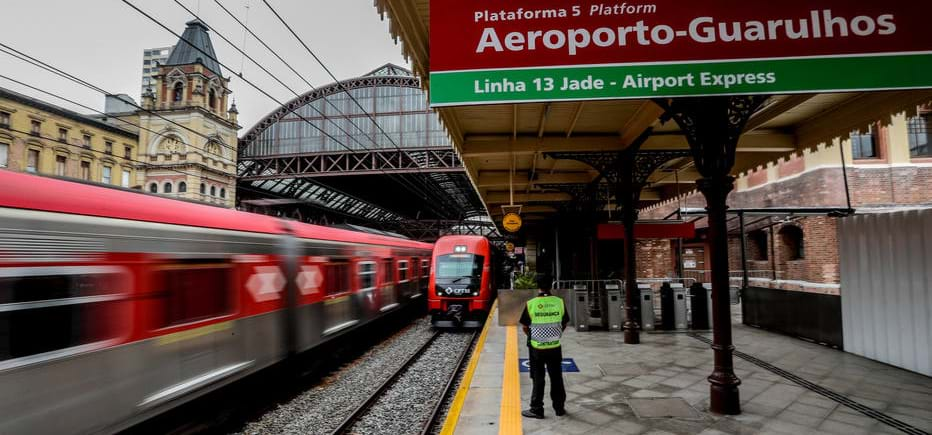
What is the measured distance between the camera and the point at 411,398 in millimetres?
6645

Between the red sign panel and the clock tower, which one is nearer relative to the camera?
the red sign panel

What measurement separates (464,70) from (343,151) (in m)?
24.3

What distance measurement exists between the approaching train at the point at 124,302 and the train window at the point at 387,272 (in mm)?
4405

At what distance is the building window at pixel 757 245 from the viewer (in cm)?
1625

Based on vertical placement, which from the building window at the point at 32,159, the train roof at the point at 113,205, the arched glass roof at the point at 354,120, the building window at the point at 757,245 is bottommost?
the building window at the point at 757,245

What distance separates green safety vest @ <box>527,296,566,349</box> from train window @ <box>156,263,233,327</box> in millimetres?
3355

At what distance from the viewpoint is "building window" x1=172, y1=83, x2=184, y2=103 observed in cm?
3183

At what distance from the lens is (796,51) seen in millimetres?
3490

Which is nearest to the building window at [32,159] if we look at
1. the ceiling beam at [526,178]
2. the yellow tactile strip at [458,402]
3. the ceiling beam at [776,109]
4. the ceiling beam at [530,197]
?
the ceiling beam at [530,197]

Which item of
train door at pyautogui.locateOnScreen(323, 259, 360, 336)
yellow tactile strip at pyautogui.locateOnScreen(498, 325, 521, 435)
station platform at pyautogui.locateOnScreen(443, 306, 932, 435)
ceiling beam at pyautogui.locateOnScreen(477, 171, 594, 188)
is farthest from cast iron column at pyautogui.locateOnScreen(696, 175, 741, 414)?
ceiling beam at pyautogui.locateOnScreen(477, 171, 594, 188)

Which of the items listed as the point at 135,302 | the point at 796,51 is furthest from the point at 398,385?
the point at 796,51

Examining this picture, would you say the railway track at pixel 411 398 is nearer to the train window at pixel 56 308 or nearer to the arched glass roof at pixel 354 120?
the train window at pixel 56 308

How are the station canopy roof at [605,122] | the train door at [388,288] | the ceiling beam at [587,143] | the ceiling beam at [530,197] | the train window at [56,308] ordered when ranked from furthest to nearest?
the ceiling beam at [530,197]
the train door at [388,288]
the ceiling beam at [587,143]
the station canopy roof at [605,122]
the train window at [56,308]

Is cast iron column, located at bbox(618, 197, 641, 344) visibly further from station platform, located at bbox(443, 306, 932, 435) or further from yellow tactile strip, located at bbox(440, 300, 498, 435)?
yellow tactile strip, located at bbox(440, 300, 498, 435)
